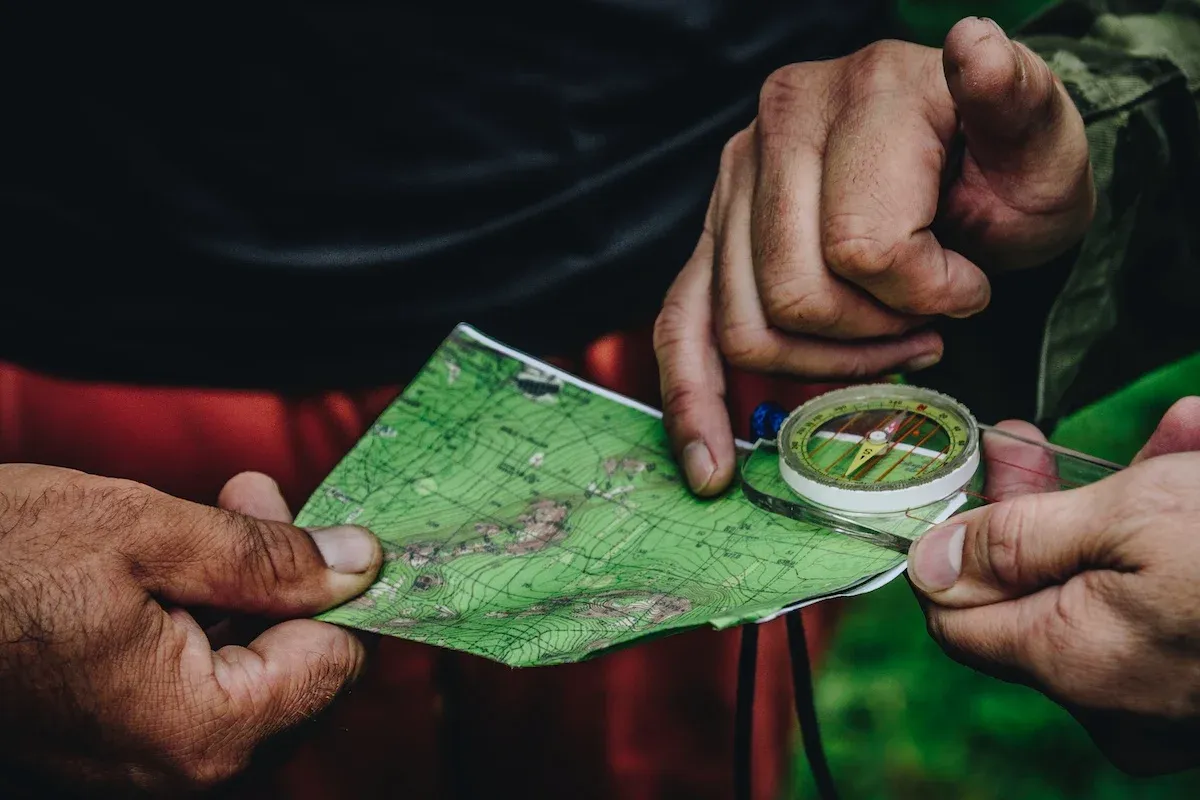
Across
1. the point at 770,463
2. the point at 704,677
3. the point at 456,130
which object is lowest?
the point at 704,677

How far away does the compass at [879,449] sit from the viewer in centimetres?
118

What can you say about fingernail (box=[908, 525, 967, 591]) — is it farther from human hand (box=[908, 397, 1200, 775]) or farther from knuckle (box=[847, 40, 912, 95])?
knuckle (box=[847, 40, 912, 95])

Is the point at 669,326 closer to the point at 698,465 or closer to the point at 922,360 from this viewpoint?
the point at 698,465

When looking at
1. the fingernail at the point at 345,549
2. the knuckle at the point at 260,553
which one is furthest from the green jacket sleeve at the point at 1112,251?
the knuckle at the point at 260,553

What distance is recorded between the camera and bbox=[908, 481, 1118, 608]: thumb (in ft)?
2.96

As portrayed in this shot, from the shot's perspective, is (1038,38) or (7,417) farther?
(1038,38)

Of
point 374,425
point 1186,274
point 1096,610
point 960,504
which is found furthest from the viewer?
point 1186,274

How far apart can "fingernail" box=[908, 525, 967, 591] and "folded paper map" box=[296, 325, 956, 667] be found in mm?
33

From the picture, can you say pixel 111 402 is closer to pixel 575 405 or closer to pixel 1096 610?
pixel 575 405

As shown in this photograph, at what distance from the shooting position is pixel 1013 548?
37.2 inches

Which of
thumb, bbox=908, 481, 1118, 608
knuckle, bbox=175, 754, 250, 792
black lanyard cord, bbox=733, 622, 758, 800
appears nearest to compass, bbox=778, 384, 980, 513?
thumb, bbox=908, 481, 1118, 608

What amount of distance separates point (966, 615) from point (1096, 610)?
151mm

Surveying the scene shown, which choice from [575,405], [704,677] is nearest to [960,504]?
[575,405]

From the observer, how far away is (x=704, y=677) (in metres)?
1.81
